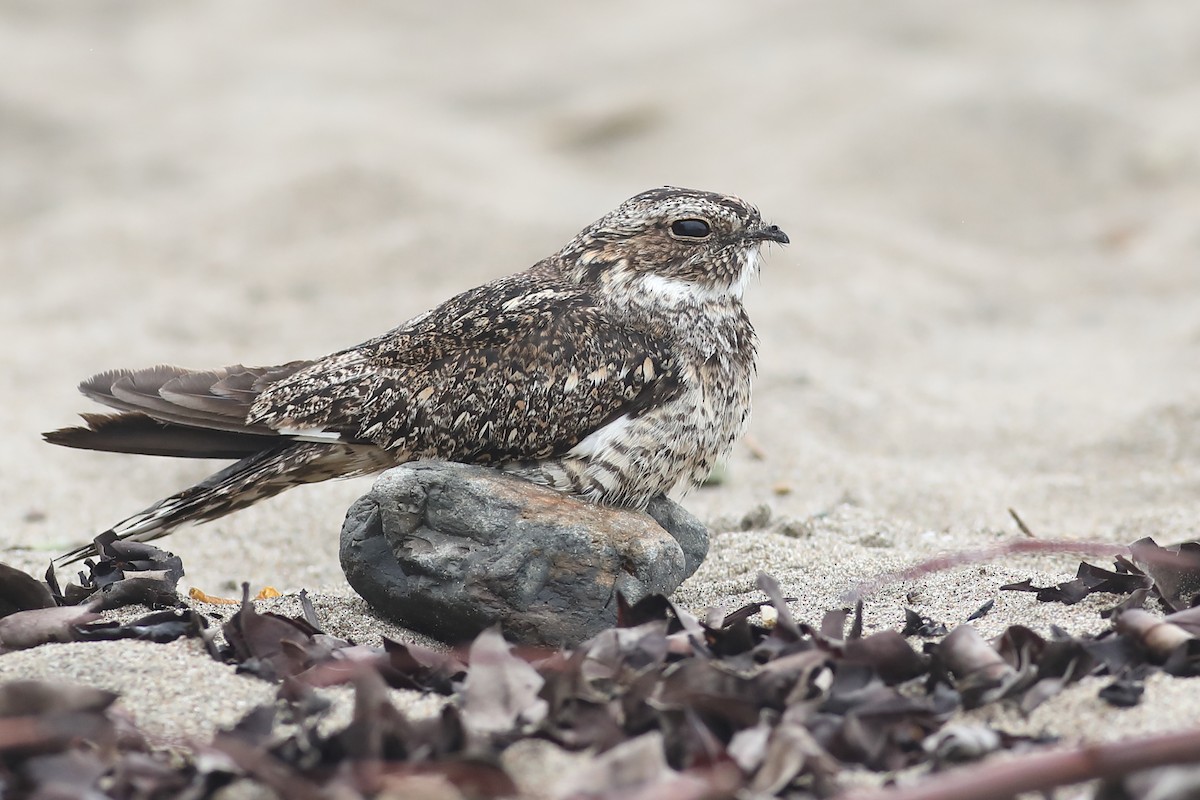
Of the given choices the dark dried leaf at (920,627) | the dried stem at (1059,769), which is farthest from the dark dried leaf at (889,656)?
the dried stem at (1059,769)

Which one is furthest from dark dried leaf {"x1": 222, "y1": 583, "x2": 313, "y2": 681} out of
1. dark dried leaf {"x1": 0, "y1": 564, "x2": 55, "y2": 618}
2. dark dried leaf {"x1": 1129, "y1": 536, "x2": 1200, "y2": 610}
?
dark dried leaf {"x1": 1129, "y1": 536, "x2": 1200, "y2": 610}

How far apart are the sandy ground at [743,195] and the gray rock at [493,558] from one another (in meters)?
0.18

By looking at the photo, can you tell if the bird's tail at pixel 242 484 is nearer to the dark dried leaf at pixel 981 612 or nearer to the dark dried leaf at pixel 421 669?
the dark dried leaf at pixel 421 669

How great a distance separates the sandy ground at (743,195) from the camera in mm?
4531

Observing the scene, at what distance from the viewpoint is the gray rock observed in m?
3.09

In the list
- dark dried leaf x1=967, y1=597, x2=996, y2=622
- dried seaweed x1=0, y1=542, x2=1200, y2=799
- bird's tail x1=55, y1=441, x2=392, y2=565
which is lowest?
dried seaweed x1=0, y1=542, x2=1200, y2=799

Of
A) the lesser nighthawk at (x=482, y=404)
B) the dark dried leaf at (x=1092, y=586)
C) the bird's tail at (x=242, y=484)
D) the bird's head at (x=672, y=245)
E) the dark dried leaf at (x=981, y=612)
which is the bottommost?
Result: the dark dried leaf at (x=981, y=612)

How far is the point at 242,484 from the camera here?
350 cm

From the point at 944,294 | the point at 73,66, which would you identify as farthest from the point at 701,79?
the point at 73,66

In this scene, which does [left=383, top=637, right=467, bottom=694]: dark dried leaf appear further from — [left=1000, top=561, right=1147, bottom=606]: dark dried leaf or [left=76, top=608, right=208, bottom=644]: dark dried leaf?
[left=1000, top=561, right=1147, bottom=606]: dark dried leaf

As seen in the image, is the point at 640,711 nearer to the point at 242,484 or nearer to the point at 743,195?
the point at 242,484

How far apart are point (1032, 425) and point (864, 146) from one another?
13.5ft

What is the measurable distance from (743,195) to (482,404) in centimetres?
577

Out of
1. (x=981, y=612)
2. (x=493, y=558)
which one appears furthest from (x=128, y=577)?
(x=981, y=612)
